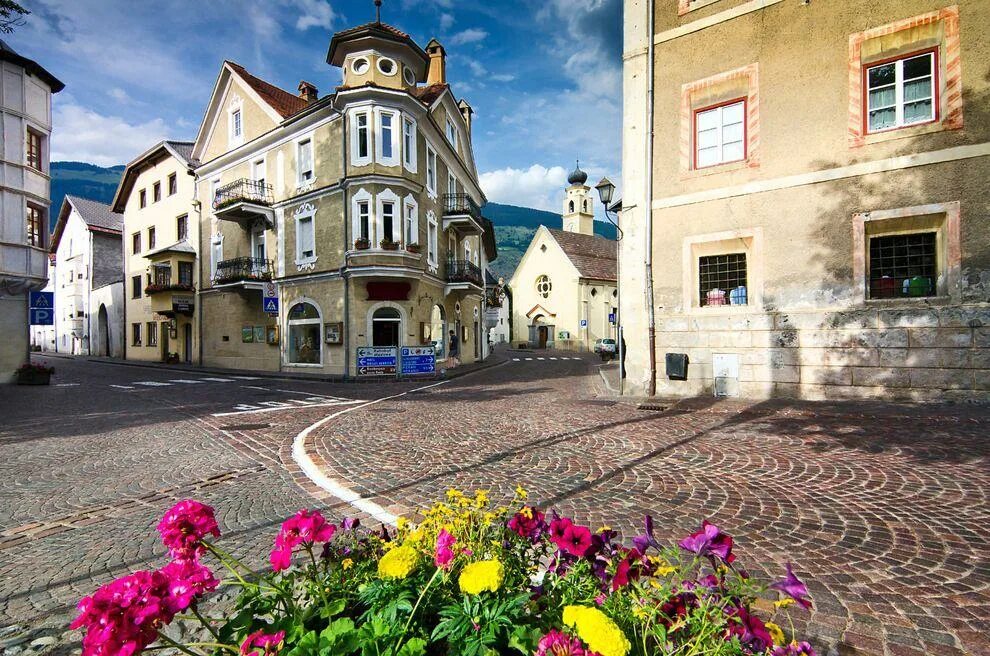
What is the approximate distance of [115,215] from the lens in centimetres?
3847

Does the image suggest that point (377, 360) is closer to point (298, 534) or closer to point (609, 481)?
point (609, 481)

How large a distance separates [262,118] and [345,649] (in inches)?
1043

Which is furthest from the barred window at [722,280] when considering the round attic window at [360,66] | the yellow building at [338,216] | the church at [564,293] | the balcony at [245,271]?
the church at [564,293]

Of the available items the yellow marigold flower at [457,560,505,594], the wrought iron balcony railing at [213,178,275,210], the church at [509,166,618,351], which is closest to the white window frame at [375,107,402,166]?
the wrought iron balcony railing at [213,178,275,210]

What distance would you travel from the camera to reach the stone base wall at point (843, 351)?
30.0 ft

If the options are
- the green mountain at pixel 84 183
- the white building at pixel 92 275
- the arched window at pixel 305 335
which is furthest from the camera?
the green mountain at pixel 84 183

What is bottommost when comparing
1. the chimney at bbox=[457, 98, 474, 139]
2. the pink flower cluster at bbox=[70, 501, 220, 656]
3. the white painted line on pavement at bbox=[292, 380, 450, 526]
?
the white painted line on pavement at bbox=[292, 380, 450, 526]

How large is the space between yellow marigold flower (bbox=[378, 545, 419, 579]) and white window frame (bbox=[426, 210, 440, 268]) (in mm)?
19682

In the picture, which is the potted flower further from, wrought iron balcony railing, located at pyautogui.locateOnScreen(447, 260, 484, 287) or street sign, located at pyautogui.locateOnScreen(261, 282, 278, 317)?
wrought iron balcony railing, located at pyautogui.locateOnScreen(447, 260, 484, 287)

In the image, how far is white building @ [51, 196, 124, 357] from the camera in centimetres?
3512

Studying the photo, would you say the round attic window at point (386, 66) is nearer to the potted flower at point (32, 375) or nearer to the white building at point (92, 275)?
the potted flower at point (32, 375)

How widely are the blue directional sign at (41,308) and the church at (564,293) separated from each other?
3881 cm

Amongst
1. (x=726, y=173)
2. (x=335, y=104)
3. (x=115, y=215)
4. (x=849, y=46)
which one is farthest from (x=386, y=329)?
(x=115, y=215)

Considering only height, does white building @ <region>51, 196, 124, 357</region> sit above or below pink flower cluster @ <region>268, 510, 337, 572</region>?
above
